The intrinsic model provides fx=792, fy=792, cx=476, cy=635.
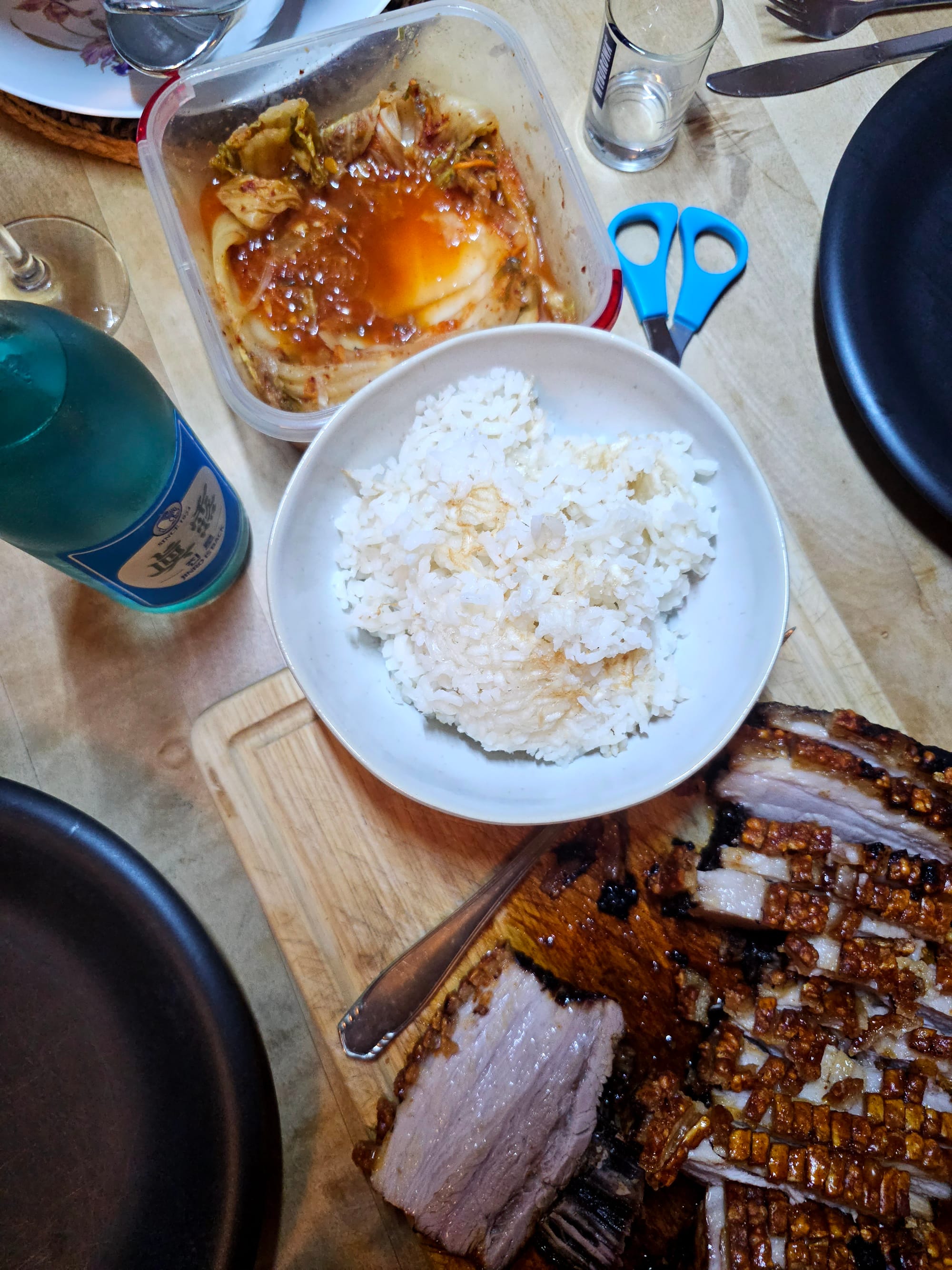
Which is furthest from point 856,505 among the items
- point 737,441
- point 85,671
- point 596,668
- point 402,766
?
point 85,671

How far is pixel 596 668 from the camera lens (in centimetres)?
133

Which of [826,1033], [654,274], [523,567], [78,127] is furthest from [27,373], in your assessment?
[826,1033]

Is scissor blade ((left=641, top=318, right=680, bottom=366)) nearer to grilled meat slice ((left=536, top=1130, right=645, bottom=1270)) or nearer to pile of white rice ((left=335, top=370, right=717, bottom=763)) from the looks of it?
pile of white rice ((left=335, top=370, right=717, bottom=763))

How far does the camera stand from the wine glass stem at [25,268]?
1.54 m

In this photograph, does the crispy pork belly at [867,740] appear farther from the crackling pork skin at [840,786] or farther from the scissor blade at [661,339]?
the scissor blade at [661,339]

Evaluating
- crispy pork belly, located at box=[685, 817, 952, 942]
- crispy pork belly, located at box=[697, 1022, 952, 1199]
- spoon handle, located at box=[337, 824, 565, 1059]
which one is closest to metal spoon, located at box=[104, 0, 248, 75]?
spoon handle, located at box=[337, 824, 565, 1059]

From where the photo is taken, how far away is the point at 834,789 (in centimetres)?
140

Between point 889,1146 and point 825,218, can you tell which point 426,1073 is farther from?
point 825,218

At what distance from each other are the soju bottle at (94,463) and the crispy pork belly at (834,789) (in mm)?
1032

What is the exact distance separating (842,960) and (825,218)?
136 cm

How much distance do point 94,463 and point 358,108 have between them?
1015 millimetres

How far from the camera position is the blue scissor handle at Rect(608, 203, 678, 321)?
1.62m

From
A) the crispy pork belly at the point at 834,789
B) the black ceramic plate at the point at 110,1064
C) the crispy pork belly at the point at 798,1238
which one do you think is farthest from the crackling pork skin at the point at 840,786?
the black ceramic plate at the point at 110,1064

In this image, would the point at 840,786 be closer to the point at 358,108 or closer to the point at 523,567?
the point at 523,567
